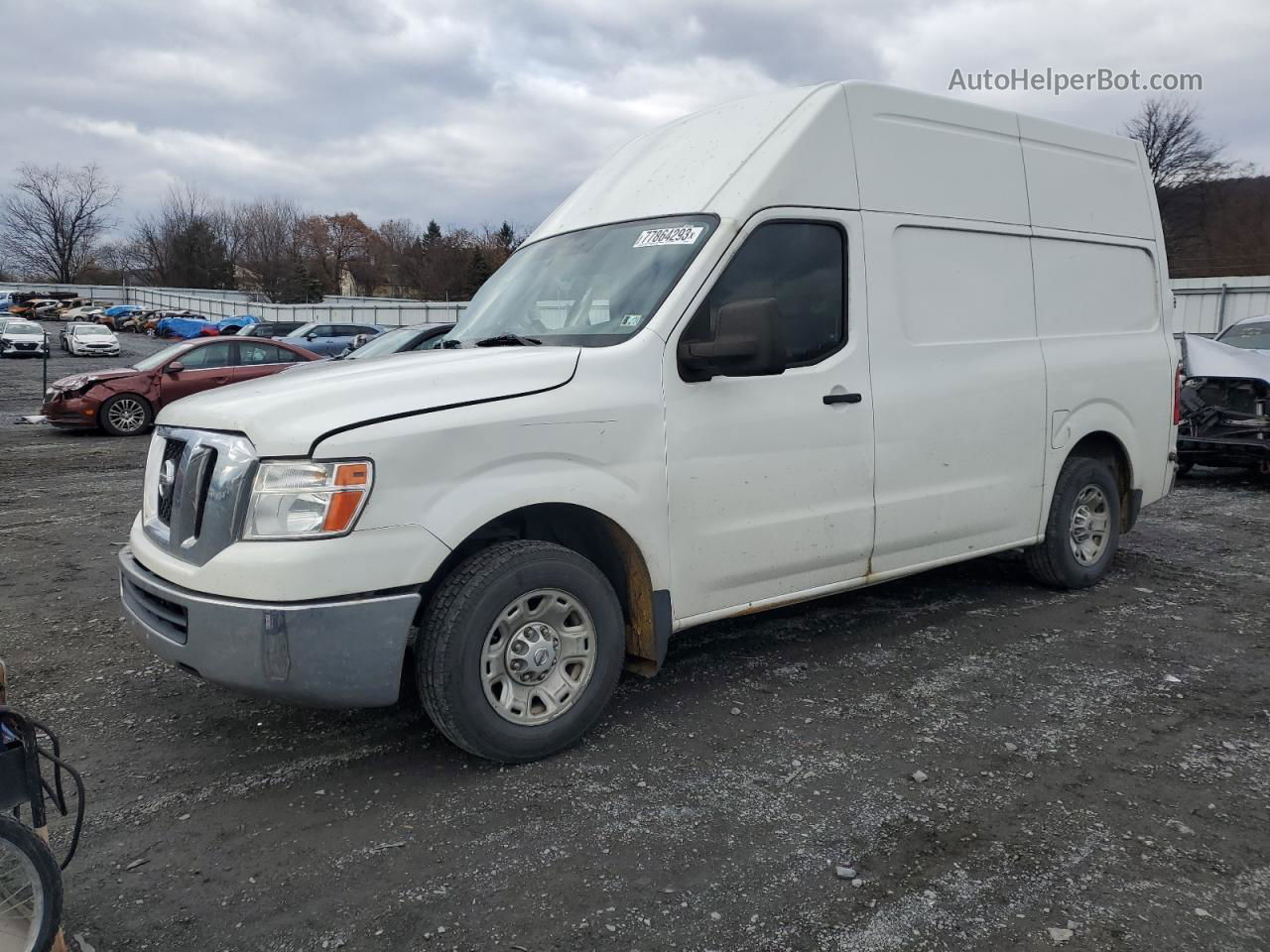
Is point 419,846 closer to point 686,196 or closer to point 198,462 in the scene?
point 198,462

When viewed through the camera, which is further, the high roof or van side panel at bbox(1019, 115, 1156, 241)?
van side panel at bbox(1019, 115, 1156, 241)

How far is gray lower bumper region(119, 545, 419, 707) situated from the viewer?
3133mm

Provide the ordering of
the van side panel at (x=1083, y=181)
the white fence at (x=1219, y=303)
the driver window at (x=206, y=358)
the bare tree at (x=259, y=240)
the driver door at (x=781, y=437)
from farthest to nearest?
the bare tree at (x=259, y=240)
the white fence at (x=1219, y=303)
the driver window at (x=206, y=358)
the van side panel at (x=1083, y=181)
the driver door at (x=781, y=437)

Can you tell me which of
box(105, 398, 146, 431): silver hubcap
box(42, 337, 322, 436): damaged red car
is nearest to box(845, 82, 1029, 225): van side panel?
box(42, 337, 322, 436): damaged red car

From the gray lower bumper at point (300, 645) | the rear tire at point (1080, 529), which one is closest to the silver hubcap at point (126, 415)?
the gray lower bumper at point (300, 645)

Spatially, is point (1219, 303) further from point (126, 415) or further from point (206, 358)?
point (126, 415)

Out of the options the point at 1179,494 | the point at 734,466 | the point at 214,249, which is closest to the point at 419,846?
the point at 734,466

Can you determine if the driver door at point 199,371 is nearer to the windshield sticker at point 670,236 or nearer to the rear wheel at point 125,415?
the rear wheel at point 125,415

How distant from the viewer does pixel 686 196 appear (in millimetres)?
4258

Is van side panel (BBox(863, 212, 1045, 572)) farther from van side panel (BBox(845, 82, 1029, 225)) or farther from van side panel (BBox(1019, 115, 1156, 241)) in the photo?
van side panel (BBox(1019, 115, 1156, 241))

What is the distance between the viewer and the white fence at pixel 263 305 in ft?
168

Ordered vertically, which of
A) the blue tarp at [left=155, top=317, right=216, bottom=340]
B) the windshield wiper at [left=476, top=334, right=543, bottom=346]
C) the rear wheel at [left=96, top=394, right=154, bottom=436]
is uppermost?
the blue tarp at [left=155, top=317, right=216, bottom=340]

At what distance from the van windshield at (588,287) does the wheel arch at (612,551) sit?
2.37ft

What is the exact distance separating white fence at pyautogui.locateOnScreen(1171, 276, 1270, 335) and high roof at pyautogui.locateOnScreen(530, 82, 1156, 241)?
18997 millimetres
